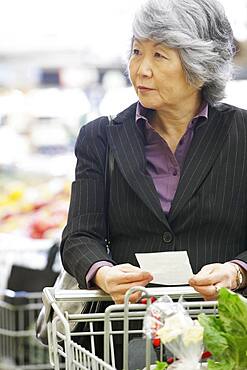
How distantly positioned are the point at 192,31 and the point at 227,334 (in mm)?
757

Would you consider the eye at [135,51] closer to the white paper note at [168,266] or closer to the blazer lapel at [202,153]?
the blazer lapel at [202,153]

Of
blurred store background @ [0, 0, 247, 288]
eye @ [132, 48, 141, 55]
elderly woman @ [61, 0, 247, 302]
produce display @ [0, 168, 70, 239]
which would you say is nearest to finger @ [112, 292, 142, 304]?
elderly woman @ [61, 0, 247, 302]

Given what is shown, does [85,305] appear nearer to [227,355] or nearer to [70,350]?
[70,350]

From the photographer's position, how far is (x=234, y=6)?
16.8 ft

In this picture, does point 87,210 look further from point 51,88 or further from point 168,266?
point 51,88

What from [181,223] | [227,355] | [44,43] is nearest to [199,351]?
[227,355]

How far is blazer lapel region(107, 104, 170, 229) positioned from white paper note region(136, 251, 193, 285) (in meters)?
0.15

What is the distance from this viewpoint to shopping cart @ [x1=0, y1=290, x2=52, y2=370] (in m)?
3.94

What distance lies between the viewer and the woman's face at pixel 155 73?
2.19 meters

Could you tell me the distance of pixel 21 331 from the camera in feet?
12.9

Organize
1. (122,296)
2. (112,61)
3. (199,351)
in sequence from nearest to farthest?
(199,351) < (122,296) < (112,61)

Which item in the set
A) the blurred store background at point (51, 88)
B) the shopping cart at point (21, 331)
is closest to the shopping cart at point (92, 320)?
the shopping cart at point (21, 331)

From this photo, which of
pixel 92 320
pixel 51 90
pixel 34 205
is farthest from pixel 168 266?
pixel 51 90

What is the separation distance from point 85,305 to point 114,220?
235 millimetres
